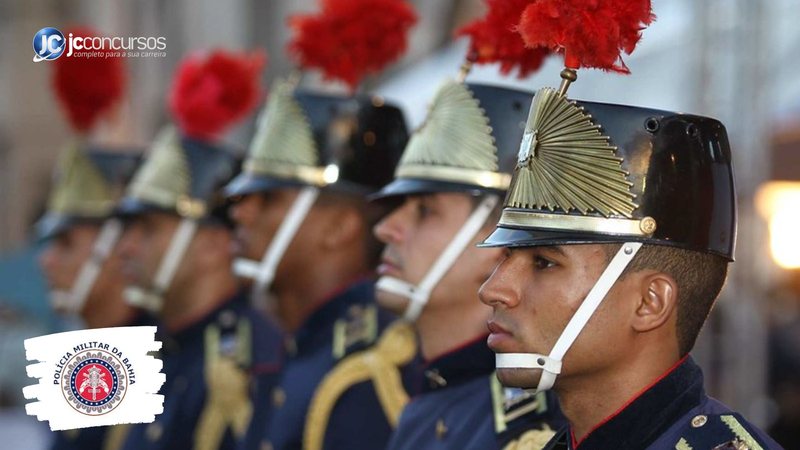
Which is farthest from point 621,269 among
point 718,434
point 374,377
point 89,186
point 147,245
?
point 89,186

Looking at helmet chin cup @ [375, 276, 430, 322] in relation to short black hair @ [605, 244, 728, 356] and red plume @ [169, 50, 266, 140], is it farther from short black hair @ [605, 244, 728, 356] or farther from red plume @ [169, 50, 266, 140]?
red plume @ [169, 50, 266, 140]

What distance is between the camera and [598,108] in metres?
2.90

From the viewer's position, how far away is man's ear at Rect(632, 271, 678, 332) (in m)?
2.84

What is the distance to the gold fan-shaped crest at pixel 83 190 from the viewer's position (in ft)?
24.8

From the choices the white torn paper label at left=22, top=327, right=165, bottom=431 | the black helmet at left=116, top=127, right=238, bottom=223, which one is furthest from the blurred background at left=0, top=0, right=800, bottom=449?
the white torn paper label at left=22, top=327, right=165, bottom=431

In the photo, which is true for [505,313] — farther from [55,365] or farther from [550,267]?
[55,365]

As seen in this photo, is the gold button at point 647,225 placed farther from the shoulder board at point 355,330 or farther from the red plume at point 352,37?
the red plume at point 352,37

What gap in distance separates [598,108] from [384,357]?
2012 mm

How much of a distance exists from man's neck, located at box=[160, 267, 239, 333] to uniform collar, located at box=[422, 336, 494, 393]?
2.68 meters

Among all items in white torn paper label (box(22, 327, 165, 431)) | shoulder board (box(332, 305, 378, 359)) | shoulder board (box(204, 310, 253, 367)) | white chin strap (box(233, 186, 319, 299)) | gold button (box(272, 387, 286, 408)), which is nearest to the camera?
white torn paper label (box(22, 327, 165, 431))

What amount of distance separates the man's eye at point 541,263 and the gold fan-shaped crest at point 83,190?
194 inches

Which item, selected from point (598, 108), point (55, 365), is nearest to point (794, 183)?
point (598, 108)

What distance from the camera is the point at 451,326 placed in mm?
4090

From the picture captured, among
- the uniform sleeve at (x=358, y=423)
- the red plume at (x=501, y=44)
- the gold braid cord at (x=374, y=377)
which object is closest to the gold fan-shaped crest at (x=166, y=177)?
the gold braid cord at (x=374, y=377)
